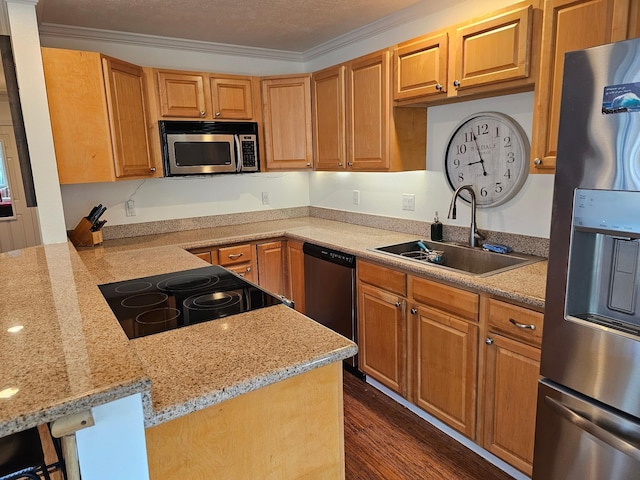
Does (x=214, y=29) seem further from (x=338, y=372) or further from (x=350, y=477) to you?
(x=350, y=477)

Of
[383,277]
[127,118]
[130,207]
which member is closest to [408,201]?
[383,277]

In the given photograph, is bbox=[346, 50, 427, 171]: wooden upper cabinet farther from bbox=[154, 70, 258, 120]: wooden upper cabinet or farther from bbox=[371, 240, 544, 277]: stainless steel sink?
bbox=[154, 70, 258, 120]: wooden upper cabinet

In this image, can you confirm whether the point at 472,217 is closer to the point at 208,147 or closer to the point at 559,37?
the point at 559,37

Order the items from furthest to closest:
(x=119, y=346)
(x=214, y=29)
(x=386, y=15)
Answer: (x=214, y=29)
(x=386, y=15)
(x=119, y=346)

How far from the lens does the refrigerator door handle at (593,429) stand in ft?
4.39

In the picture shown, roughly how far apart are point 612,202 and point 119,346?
1430 mm

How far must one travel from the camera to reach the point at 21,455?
107 centimetres

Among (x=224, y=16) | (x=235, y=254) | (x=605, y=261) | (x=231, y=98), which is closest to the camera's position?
(x=605, y=261)

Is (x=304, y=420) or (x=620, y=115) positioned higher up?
(x=620, y=115)

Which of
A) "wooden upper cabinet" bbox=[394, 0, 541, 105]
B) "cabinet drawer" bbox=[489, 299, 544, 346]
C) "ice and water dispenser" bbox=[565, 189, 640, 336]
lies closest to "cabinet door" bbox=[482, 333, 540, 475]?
"cabinet drawer" bbox=[489, 299, 544, 346]

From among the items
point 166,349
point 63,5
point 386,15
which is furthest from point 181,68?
point 166,349

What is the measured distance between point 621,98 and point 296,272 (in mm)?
2488

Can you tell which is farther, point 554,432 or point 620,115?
point 554,432

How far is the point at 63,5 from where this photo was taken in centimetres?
246
